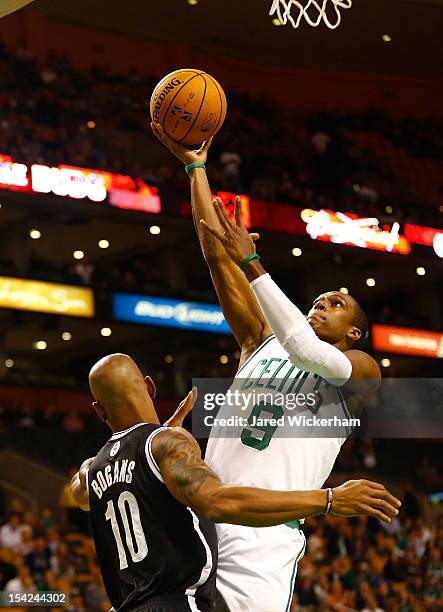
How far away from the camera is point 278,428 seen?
4.31m

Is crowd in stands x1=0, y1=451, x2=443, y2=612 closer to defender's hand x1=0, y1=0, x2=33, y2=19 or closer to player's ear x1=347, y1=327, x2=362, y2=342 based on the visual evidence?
defender's hand x1=0, y1=0, x2=33, y2=19

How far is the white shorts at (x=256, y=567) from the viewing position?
4113 mm

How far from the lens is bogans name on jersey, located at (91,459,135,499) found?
3.76m

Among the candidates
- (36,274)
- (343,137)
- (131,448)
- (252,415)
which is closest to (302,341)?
(252,415)

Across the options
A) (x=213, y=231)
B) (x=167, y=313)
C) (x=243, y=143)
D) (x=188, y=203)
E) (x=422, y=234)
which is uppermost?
(x=213, y=231)

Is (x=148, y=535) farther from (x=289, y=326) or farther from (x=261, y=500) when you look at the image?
(x=289, y=326)

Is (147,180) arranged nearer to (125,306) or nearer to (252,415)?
(125,306)

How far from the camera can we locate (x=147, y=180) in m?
18.8

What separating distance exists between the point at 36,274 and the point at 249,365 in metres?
13.6

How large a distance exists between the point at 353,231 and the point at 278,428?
53.7ft

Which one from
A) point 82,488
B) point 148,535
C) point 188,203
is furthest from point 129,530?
point 188,203

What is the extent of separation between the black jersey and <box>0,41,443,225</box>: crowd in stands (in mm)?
13952

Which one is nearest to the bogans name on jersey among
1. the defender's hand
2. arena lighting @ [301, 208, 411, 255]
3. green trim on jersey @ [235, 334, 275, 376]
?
green trim on jersey @ [235, 334, 275, 376]

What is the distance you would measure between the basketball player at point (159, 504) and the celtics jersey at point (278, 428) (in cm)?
42
